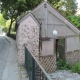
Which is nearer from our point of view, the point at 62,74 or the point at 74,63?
the point at 62,74

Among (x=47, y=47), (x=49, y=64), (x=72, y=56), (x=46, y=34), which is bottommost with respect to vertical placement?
(x=49, y=64)

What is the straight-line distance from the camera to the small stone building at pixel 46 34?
11250 millimetres

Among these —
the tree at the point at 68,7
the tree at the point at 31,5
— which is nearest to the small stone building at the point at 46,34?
the tree at the point at 31,5

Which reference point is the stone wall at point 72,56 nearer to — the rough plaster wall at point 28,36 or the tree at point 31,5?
the rough plaster wall at point 28,36

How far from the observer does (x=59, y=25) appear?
577 inches

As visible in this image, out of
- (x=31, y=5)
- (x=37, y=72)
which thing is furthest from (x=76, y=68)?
(x=31, y=5)

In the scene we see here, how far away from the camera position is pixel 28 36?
11.3 meters

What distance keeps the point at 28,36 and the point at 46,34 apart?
3143mm

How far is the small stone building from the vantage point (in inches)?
443

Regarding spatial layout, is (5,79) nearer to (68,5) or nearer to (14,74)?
(14,74)

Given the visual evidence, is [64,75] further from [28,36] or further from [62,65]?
[28,36]

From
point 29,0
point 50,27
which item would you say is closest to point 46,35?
point 50,27

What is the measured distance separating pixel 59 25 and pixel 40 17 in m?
1.84

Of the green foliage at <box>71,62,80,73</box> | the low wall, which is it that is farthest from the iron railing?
the green foliage at <box>71,62,80,73</box>
